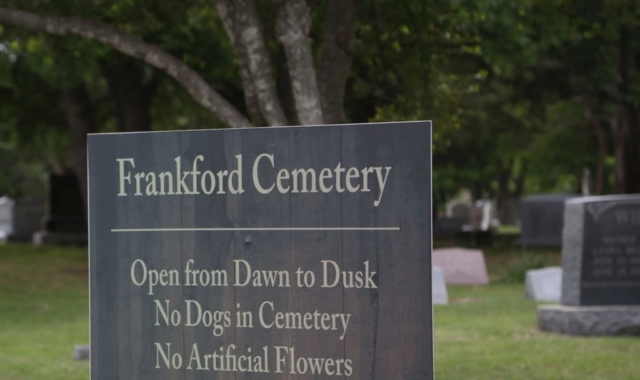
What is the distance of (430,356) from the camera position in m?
4.53

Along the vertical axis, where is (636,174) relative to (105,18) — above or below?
below

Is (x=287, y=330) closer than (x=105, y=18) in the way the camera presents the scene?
Yes

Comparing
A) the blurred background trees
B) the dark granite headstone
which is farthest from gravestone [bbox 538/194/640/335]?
the blurred background trees

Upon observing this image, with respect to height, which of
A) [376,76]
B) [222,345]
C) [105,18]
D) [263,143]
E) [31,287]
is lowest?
[31,287]

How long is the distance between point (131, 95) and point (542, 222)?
13.1 m

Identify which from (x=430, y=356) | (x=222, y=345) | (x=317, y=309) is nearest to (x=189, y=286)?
(x=222, y=345)

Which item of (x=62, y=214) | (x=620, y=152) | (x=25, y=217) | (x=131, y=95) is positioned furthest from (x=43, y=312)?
(x=25, y=217)

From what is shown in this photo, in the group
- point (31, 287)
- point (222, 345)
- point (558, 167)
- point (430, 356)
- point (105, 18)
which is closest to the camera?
point (430, 356)

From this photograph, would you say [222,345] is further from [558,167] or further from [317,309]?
[558,167]

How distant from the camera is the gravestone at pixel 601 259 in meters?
12.3

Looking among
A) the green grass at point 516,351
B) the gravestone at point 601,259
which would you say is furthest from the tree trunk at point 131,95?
the gravestone at point 601,259

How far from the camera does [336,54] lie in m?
9.02

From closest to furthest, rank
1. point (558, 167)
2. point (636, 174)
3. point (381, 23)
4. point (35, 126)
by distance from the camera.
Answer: point (381, 23) < point (636, 174) < point (35, 126) < point (558, 167)

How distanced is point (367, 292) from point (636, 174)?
22694 millimetres
